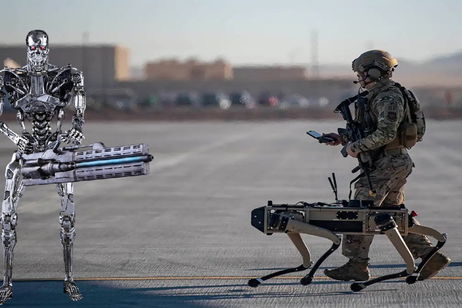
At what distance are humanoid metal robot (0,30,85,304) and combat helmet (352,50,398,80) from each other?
244 centimetres

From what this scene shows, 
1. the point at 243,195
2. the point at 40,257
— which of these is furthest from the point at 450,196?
the point at 40,257

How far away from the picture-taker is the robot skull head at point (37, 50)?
9414 mm

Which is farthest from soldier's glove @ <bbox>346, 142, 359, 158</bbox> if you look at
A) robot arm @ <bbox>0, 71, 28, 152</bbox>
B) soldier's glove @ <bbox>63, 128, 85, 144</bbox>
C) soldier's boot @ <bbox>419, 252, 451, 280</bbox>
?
robot arm @ <bbox>0, 71, 28, 152</bbox>

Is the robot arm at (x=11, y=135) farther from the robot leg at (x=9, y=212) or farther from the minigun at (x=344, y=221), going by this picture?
the minigun at (x=344, y=221)

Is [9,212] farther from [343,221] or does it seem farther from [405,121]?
[405,121]

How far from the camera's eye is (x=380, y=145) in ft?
30.8

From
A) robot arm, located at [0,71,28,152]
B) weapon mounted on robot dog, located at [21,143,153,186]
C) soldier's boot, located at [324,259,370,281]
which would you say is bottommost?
soldier's boot, located at [324,259,370,281]

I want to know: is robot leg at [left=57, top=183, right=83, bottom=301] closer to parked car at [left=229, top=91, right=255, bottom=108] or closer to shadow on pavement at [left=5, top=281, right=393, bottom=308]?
shadow on pavement at [left=5, top=281, right=393, bottom=308]

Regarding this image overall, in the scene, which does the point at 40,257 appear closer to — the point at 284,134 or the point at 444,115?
the point at 284,134

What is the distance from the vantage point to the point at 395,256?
1200 cm

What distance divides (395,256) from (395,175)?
103 inches

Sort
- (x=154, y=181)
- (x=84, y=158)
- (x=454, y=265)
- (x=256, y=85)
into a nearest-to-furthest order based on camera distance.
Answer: (x=84, y=158)
(x=454, y=265)
(x=154, y=181)
(x=256, y=85)

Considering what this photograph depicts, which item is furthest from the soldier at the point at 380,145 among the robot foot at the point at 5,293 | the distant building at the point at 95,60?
the distant building at the point at 95,60

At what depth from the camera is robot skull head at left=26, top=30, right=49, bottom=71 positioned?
30.9 ft
